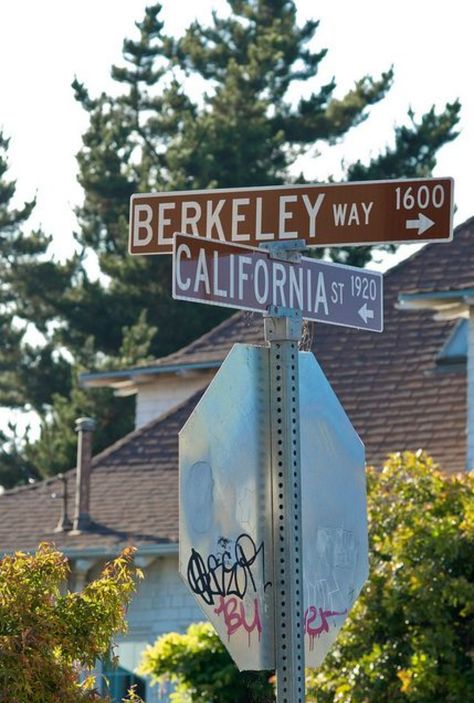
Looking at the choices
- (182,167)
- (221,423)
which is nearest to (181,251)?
(221,423)

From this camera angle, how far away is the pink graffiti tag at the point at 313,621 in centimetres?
601

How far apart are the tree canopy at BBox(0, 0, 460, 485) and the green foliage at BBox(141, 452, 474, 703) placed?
77.6 ft

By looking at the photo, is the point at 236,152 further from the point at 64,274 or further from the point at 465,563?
the point at 465,563

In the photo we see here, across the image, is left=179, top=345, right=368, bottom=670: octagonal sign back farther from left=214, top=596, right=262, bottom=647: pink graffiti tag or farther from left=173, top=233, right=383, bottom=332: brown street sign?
left=173, top=233, right=383, bottom=332: brown street sign

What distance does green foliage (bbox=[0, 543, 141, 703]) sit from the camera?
7.14 m

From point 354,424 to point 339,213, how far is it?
1376 centimetres

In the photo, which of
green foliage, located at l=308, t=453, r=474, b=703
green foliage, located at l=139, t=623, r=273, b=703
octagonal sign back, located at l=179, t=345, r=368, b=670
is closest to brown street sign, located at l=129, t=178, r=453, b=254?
octagonal sign back, located at l=179, t=345, r=368, b=670

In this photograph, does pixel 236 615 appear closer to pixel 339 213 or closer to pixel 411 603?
pixel 339 213

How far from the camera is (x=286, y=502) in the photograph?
19.7 feet

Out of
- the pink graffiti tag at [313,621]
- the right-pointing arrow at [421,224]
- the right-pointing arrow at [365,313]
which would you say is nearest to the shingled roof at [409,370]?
the right-pointing arrow at [365,313]

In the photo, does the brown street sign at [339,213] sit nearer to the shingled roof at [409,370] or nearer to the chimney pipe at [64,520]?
the shingled roof at [409,370]

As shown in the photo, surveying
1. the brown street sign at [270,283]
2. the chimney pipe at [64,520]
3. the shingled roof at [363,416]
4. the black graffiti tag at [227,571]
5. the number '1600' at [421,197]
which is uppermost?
the shingled roof at [363,416]

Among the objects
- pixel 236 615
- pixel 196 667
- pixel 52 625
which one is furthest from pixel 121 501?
pixel 236 615

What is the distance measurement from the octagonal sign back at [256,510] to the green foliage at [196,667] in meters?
10.4
